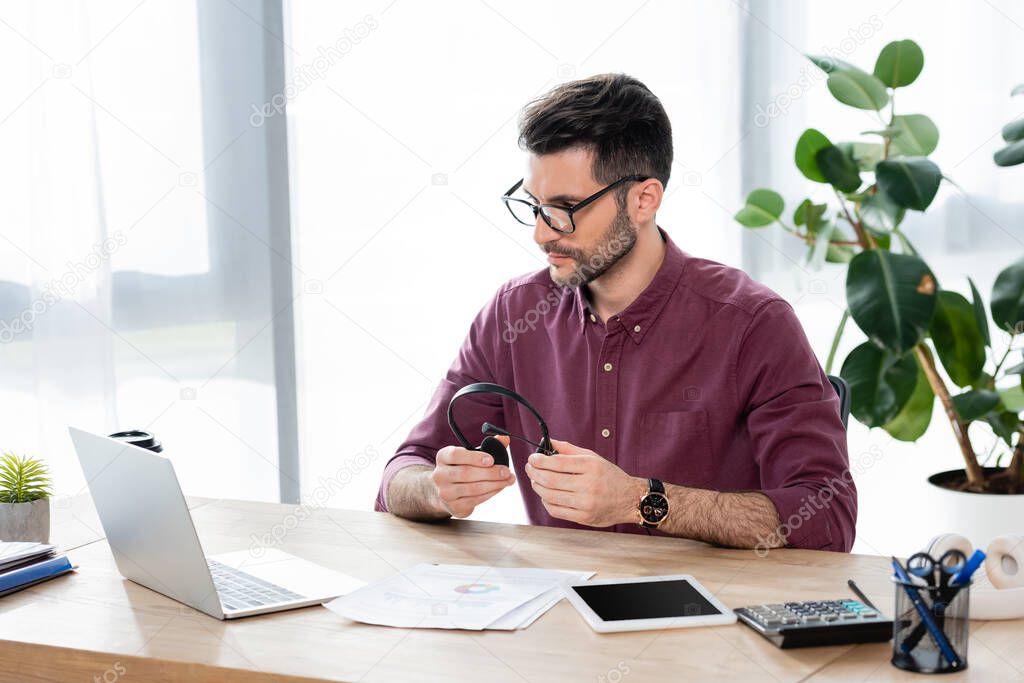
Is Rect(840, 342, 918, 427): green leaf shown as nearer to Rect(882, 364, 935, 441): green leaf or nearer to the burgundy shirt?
Rect(882, 364, 935, 441): green leaf

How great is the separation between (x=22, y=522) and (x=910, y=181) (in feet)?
6.42

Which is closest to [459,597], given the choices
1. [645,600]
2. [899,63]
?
[645,600]

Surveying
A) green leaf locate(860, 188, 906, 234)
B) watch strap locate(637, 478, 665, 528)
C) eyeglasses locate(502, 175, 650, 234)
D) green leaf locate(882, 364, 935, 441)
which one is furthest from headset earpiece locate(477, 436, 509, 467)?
green leaf locate(882, 364, 935, 441)

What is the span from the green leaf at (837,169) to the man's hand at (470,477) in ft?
4.49

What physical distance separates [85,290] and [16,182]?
1.19 feet

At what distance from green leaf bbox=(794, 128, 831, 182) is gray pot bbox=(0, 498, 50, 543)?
1.93 meters

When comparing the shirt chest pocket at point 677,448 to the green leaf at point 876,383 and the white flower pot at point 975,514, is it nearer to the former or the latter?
the green leaf at point 876,383

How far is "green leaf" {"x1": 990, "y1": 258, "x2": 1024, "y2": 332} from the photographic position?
247cm

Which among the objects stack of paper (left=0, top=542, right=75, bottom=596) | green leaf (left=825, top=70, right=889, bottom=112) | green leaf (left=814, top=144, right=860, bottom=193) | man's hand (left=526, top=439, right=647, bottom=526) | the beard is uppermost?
green leaf (left=825, top=70, right=889, bottom=112)

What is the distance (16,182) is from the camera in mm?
3068

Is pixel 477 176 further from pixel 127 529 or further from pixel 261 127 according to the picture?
pixel 127 529

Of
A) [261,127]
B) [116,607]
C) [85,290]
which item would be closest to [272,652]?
[116,607]

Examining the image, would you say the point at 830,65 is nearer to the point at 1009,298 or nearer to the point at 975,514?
the point at 1009,298

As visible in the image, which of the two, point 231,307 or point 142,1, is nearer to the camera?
point 142,1
